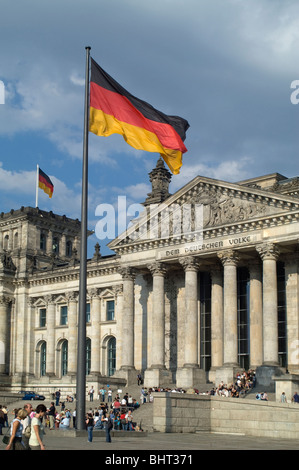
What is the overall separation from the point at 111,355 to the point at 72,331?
4946 millimetres

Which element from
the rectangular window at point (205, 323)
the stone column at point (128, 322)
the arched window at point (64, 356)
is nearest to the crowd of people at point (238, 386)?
the rectangular window at point (205, 323)

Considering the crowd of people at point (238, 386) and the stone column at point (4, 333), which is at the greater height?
the stone column at point (4, 333)

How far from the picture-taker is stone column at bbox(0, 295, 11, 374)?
7938cm

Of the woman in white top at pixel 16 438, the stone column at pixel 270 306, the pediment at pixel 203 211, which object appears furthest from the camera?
the pediment at pixel 203 211

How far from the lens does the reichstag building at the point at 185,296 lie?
5556 centimetres

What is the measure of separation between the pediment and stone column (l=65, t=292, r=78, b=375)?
1261 centimetres

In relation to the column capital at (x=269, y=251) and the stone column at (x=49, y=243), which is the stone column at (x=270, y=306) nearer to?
the column capital at (x=269, y=251)

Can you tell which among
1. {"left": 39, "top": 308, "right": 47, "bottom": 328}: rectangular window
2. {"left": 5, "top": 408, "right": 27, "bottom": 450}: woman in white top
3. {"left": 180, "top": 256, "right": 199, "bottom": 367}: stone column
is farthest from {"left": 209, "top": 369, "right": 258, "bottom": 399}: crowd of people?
{"left": 5, "top": 408, "right": 27, "bottom": 450}: woman in white top

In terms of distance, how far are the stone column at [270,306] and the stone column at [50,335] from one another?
99.2 feet

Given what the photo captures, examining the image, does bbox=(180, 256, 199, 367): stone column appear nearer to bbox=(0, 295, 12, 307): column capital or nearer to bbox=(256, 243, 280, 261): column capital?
bbox=(256, 243, 280, 261): column capital

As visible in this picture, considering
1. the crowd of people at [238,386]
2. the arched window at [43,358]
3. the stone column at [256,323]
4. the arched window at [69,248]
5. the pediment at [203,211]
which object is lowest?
the crowd of people at [238,386]

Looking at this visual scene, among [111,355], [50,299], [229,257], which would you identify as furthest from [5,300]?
[229,257]

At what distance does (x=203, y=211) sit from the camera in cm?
5959
